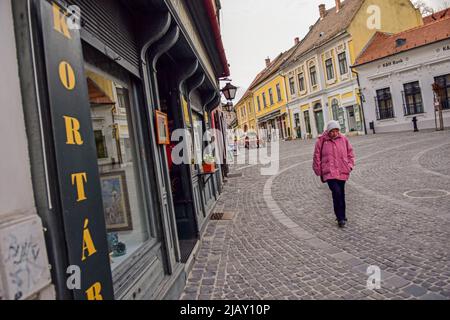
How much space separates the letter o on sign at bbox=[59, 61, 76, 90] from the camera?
Answer: 1878mm

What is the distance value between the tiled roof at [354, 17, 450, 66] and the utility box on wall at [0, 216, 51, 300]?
24.7m

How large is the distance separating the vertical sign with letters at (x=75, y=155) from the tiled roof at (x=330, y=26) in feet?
91.1

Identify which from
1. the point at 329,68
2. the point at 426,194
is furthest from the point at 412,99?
the point at 426,194

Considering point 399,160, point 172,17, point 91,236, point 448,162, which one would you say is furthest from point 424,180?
point 91,236

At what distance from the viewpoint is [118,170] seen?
11.1ft

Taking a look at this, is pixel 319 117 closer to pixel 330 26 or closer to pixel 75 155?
pixel 330 26

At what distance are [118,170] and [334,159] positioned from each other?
11.1ft

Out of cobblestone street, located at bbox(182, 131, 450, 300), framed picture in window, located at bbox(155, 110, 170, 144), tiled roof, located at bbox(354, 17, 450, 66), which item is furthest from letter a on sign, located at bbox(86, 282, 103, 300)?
tiled roof, located at bbox(354, 17, 450, 66)

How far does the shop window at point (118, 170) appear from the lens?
10.1 feet

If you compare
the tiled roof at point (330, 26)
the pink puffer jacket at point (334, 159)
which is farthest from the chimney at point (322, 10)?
the pink puffer jacket at point (334, 159)

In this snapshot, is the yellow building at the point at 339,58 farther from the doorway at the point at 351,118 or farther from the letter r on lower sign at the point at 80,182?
the letter r on lower sign at the point at 80,182

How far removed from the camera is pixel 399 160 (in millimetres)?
11367

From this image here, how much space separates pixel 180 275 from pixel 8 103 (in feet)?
8.74

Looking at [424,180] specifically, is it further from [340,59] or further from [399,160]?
[340,59]
